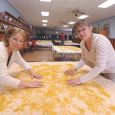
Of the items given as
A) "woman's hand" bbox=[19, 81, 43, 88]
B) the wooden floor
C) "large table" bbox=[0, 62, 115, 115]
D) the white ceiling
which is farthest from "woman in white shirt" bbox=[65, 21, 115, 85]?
the wooden floor

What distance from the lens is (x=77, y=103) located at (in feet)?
4.02

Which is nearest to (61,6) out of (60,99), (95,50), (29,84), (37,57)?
(37,57)

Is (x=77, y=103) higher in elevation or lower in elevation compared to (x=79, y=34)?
lower

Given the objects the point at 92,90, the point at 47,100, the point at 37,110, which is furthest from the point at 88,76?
the point at 37,110

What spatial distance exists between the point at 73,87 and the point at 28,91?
0.42 meters

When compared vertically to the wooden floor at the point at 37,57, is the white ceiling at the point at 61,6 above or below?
above

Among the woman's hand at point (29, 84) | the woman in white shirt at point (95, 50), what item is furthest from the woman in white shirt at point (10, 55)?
the woman in white shirt at point (95, 50)

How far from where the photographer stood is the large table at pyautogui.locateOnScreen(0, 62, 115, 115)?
3.63 ft

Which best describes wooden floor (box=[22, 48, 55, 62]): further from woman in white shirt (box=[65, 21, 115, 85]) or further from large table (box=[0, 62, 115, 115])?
large table (box=[0, 62, 115, 115])

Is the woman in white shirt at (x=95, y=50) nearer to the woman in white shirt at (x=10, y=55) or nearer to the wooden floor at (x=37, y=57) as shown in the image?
the woman in white shirt at (x=10, y=55)

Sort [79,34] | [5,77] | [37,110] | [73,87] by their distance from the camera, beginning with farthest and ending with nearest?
1. [79,34]
2. [73,87]
3. [5,77]
4. [37,110]

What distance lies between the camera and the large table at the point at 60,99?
1.11m

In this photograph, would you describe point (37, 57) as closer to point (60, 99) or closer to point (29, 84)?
point (29, 84)

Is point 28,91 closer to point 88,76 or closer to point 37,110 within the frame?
point 37,110
